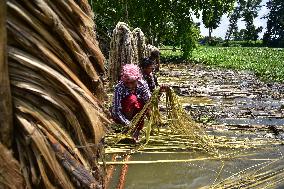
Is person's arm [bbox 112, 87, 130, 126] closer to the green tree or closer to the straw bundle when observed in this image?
the straw bundle

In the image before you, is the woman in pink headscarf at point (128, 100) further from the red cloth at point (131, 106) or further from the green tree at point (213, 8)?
the green tree at point (213, 8)

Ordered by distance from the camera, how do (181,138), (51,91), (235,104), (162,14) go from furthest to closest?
(162,14) → (235,104) → (181,138) → (51,91)

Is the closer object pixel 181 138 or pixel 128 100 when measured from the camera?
pixel 128 100

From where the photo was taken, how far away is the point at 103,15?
24484 mm

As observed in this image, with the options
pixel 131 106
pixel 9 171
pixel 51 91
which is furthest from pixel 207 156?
pixel 9 171

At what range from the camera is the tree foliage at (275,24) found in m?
74.0

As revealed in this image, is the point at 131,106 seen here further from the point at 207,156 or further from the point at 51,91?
the point at 51,91

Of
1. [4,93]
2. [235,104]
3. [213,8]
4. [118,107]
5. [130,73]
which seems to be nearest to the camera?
[4,93]

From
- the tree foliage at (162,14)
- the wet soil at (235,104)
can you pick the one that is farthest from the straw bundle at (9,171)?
the tree foliage at (162,14)

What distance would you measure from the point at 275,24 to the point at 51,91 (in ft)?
263

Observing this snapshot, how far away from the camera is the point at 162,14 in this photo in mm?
26047

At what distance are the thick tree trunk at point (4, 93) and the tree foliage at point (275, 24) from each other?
73.5 metres

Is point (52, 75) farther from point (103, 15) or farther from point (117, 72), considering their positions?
point (103, 15)

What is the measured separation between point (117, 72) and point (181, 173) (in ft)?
17.3
